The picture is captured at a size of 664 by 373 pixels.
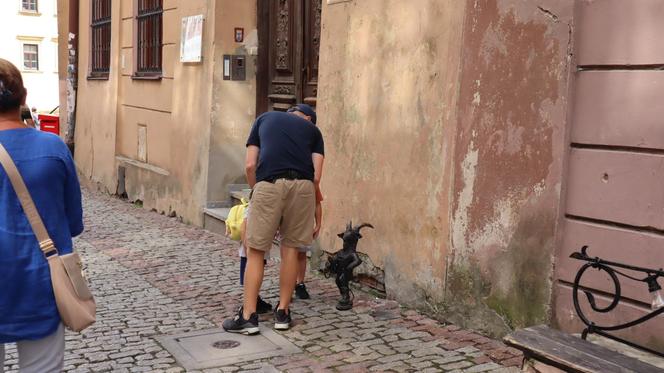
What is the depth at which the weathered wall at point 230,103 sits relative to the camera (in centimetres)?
906

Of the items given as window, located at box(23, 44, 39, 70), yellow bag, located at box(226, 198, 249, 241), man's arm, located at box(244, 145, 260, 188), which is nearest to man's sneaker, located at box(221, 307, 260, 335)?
yellow bag, located at box(226, 198, 249, 241)

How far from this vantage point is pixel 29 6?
118 ft

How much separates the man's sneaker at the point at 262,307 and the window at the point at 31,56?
33.6m

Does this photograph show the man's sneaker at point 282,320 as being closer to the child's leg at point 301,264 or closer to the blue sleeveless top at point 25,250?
the child's leg at point 301,264

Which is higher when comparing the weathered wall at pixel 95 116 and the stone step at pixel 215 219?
the weathered wall at pixel 95 116

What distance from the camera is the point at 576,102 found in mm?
4613

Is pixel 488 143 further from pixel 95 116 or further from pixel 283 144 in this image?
pixel 95 116

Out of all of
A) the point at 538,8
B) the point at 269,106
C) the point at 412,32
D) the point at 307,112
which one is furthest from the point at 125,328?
the point at 269,106

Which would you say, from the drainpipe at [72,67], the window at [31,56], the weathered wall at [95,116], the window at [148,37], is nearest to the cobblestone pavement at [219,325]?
the window at [148,37]

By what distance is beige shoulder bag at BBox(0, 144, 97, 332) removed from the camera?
2793 mm

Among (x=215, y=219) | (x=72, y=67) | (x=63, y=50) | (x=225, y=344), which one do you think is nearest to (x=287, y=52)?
(x=215, y=219)

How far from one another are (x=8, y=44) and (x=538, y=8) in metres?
34.8

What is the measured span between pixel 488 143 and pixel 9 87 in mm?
3164

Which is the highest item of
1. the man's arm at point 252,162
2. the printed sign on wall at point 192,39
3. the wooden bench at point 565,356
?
the printed sign on wall at point 192,39
